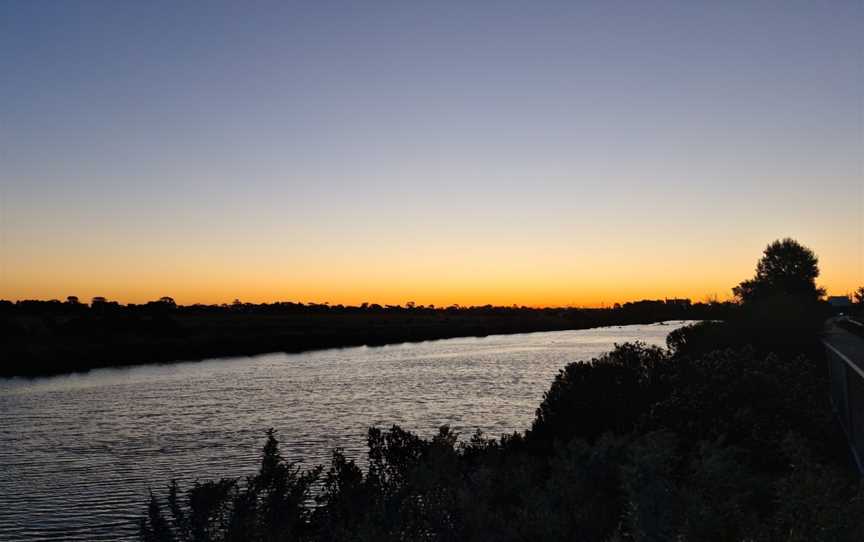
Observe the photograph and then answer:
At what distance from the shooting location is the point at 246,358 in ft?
302

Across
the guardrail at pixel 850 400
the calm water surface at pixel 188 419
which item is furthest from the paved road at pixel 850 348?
the calm water surface at pixel 188 419

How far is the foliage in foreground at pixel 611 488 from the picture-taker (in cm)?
906

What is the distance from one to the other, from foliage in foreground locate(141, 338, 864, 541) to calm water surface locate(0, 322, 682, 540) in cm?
640

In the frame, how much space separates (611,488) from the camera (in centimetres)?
1338

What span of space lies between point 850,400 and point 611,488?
2218 cm

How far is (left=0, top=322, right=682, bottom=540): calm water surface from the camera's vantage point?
26.8m

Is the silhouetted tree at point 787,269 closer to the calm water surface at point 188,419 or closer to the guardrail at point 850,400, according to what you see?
the calm water surface at point 188,419

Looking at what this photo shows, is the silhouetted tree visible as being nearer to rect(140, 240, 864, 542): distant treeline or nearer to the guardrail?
the guardrail

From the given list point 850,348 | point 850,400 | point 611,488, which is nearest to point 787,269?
point 850,348

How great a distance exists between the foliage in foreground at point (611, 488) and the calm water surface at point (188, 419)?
21.0 feet

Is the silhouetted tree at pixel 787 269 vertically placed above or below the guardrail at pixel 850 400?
above

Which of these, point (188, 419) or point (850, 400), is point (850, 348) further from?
point (188, 419)

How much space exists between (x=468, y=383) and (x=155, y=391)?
24463 mm

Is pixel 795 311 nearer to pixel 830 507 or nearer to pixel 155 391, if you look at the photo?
pixel 155 391
